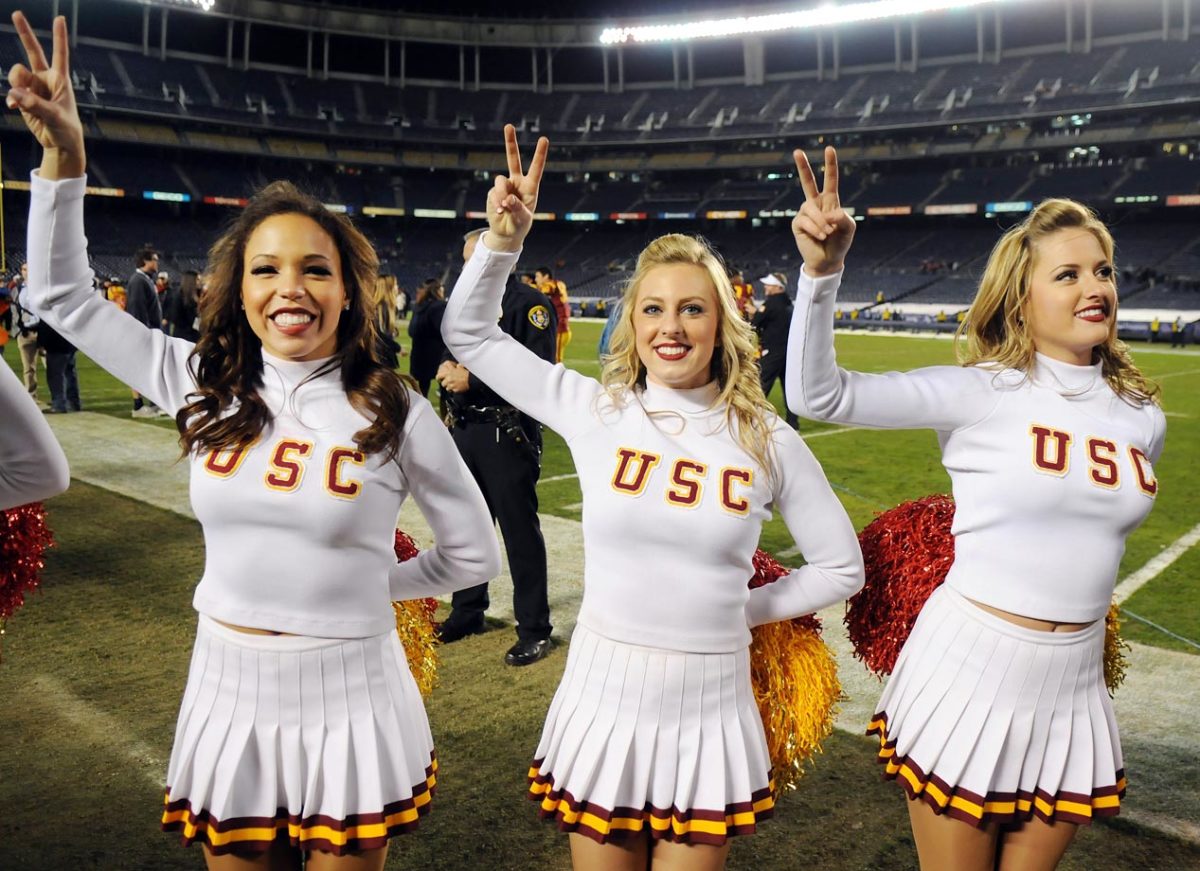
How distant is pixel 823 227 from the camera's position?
2.08 m

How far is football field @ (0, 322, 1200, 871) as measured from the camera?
3043mm

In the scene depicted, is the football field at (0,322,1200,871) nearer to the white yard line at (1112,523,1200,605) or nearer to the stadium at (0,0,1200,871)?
the white yard line at (1112,523,1200,605)

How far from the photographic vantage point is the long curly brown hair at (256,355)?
80.4 inches

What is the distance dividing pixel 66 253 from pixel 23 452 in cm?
42

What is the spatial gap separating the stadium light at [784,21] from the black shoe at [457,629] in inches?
1811

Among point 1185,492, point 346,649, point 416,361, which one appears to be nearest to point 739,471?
point 346,649

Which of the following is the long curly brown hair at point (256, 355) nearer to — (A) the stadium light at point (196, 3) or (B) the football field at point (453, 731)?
(B) the football field at point (453, 731)

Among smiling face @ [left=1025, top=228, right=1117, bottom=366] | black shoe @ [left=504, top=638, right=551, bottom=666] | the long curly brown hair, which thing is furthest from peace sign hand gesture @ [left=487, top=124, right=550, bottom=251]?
black shoe @ [left=504, top=638, right=551, bottom=666]

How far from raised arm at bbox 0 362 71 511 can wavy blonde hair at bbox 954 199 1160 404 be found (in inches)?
80.7

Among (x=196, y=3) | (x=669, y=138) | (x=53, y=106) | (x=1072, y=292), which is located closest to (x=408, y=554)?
(x=53, y=106)

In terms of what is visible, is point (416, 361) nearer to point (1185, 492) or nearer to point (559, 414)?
point (559, 414)

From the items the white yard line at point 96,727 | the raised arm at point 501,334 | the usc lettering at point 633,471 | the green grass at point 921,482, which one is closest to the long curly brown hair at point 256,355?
the raised arm at point 501,334

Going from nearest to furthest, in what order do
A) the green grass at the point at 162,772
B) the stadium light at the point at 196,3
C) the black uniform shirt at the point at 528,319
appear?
the green grass at the point at 162,772, the black uniform shirt at the point at 528,319, the stadium light at the point at 196,3

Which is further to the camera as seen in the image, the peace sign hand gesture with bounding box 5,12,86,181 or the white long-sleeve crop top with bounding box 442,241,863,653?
the white long-sleeve crop top with bounding box 442,241,863,653
